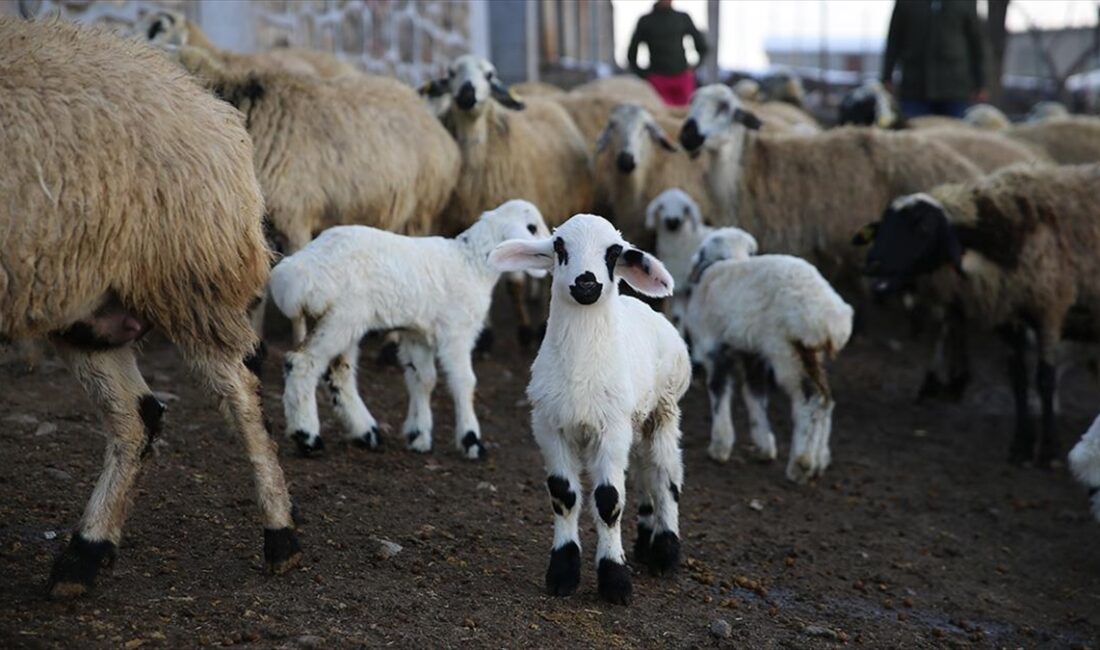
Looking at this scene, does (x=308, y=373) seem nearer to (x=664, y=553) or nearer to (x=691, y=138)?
(x=664, y=553)

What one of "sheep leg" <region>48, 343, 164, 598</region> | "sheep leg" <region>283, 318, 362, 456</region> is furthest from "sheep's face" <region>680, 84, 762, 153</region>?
"sheep leg" <region>48, 343, 164, 598</region>

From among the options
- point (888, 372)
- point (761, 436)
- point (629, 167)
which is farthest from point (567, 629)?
point (888, 372)

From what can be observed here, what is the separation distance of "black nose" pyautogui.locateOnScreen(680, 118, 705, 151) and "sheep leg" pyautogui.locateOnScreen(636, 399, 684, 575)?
16.1ft

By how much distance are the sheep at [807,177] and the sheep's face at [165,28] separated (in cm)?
348

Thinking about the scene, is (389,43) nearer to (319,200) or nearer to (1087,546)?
(319,200)

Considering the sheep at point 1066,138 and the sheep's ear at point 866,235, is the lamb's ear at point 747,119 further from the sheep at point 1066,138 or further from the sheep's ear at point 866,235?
the sheep at point 1066,138

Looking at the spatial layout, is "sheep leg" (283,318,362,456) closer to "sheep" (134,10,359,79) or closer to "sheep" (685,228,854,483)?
"sheep" (685,228,854,483)

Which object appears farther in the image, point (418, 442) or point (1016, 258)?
point (1016, 258)

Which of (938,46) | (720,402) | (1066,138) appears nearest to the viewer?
(720,402)

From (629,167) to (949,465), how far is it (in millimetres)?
3009

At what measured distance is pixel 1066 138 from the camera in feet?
41.7

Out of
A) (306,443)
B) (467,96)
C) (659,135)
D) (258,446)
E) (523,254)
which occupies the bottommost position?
(306,443)

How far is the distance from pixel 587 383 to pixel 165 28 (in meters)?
5.88

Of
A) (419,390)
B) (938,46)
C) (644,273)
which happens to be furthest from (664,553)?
(938,46)
